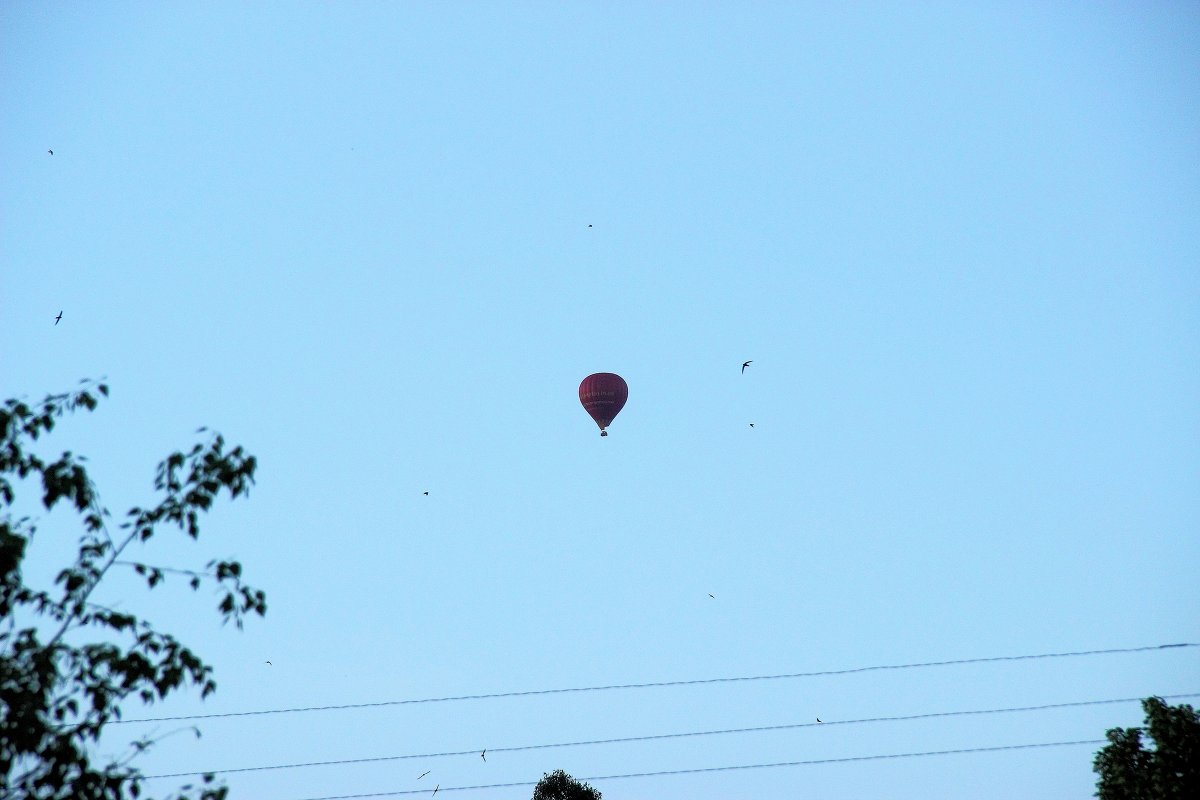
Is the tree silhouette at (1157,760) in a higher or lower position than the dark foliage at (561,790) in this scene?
lower

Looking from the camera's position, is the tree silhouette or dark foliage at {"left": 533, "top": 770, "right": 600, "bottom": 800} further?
dark foliage at {"left": 533, "top": 770, "right": 600, "bottom": 800}

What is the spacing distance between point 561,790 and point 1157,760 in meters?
46.5

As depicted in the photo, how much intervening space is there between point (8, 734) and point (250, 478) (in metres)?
4.12

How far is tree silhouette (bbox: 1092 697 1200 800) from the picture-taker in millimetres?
48906

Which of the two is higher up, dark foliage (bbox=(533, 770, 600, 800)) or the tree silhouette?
dark foliage (bbox=(533, 770, 600, 800))

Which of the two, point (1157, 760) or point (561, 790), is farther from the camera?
point (561, 790)

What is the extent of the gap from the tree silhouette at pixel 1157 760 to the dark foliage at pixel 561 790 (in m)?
43.2

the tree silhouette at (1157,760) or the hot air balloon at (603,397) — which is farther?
the hot air balloon at (603,397)

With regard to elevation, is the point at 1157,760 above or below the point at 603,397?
below

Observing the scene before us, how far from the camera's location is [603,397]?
8406 cm

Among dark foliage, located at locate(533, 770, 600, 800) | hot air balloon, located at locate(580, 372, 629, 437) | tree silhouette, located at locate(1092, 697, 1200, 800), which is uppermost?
hot air balloon, located at locate(580, 372, 629, 437)

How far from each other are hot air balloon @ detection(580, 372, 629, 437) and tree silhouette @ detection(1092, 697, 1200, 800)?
39.7m

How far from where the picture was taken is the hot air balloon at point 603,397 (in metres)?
84.0

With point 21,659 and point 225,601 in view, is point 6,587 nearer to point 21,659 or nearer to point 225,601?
point 21,659
